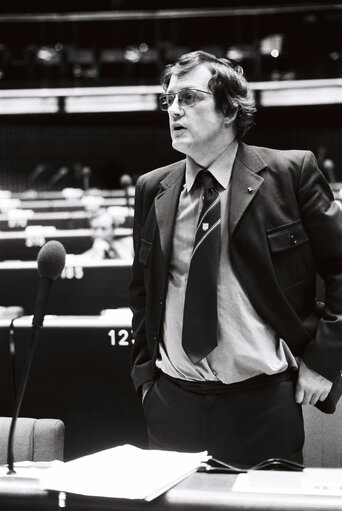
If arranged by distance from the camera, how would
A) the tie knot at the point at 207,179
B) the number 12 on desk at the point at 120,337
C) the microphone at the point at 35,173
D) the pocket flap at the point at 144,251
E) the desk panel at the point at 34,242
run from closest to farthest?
the tie knot at the point at 207,179
the pocket flap at the point at 144,251
the number 12 on desk at the point at 120,337
the desk panel at the point at 34,242
the microphone at the point at 35,173

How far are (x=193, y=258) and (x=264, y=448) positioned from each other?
1.46ft

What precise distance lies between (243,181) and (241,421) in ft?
1.77

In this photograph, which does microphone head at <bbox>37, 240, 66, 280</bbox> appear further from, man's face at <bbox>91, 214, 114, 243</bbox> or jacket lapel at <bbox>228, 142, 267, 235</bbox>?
man's face at <bbox>91, 214, 114, 243</bbox>

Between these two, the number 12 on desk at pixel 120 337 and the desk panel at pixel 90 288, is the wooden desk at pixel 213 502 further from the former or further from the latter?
the desk panel at pixel 90 288

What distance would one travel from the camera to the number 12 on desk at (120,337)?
2.71 metres

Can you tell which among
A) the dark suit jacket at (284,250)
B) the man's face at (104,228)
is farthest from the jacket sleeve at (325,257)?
the man's face at (104,228)

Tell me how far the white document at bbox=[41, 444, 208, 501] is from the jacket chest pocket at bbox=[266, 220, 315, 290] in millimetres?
561

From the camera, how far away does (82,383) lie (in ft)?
9.08

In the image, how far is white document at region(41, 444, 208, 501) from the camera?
111 cm

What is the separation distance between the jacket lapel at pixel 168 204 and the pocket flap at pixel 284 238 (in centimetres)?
23

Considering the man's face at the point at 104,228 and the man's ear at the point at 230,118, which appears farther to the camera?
the man's face at the point at 104,228

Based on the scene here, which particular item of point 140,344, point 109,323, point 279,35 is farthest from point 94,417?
point 279,35

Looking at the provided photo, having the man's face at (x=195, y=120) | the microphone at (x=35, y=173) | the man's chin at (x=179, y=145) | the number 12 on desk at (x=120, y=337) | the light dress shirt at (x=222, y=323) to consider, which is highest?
the microphone at (x=35, y=173)

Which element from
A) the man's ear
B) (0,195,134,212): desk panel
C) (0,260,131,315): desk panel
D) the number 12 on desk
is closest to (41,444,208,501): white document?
the man's ear
